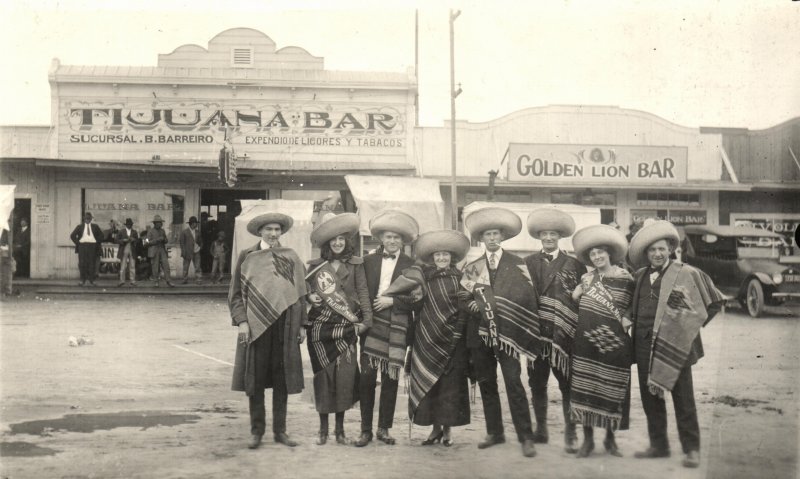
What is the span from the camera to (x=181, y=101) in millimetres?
19516

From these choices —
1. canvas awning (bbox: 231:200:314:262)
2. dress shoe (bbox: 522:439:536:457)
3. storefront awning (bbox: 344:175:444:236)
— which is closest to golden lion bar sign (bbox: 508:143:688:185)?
storefront awning (bbox: 344:175:444:236)

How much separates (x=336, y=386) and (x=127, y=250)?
42.3ft

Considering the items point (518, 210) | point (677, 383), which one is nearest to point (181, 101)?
point (518, 210)

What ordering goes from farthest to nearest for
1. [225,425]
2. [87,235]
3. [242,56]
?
[242,56] → [87,235] → [225,425]

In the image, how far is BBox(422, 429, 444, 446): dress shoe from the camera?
531 centimetres

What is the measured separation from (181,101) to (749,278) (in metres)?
13.7

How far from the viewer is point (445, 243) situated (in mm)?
5434

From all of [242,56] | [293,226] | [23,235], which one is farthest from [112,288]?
[242,56]

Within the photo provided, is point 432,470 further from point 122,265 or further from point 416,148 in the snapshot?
point 416,148

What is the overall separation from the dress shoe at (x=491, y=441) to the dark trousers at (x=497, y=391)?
2 centimetres

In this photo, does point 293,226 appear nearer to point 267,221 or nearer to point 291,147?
point 291,147

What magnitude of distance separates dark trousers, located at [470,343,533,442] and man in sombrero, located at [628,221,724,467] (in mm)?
764

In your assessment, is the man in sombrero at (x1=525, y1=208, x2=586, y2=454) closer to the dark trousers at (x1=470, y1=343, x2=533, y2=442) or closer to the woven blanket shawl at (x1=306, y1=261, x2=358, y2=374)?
the dark trousers at (x1=470, y1=343, x2=533, y2=442)

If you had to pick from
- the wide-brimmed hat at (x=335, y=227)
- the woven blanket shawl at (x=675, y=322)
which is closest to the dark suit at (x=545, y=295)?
the woven blanket shawl at (x=675, y=322)
